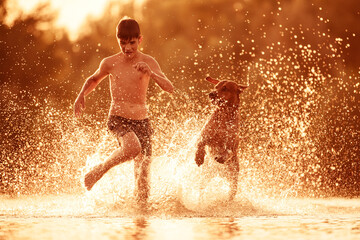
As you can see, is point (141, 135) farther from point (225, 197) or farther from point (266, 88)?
point (266, 88)

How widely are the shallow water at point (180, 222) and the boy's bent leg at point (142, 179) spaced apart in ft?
0.95

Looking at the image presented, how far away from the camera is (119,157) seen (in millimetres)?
8852

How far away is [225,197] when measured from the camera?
9750mm

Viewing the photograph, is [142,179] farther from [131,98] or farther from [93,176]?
[131,98]

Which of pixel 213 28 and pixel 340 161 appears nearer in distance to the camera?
pixel 340 161

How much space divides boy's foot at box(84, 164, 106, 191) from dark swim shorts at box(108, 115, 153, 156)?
15.7 inches

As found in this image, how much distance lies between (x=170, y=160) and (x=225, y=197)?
2.61 ft

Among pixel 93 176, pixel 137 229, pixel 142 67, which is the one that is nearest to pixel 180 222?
pixel 137 229

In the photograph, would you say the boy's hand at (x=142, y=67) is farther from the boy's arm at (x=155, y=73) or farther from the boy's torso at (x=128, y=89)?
the boy's torso at (x=128, y=89)

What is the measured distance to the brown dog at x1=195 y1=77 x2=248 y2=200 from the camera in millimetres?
10141

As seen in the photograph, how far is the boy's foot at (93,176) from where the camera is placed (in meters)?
8.91

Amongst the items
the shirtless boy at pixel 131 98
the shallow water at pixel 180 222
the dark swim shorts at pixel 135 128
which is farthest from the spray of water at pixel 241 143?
the dark swim shorts at pixel 135 128

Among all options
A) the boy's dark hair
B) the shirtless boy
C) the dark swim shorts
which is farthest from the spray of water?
the boy's dark hair

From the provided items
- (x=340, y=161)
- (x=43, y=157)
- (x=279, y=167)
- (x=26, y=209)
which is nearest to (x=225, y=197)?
(x=26, y=209)
